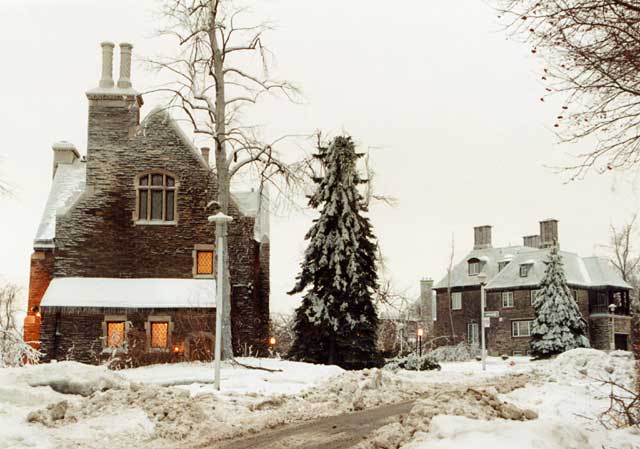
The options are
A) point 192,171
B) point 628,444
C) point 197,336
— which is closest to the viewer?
point 628,444

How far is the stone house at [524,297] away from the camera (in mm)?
58844

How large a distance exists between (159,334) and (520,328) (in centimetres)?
Answer: 3654

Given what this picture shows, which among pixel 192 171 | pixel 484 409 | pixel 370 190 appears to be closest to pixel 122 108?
pixel 192 171

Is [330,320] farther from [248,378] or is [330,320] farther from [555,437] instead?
[555,437]

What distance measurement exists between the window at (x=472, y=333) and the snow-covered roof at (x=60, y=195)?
1413 inches

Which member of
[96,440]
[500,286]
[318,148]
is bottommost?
[96,440]

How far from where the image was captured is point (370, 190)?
34.9m

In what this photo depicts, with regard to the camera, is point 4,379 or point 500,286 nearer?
point 4,379

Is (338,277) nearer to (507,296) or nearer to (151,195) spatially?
(151,195)

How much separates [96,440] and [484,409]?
5962 millimetres

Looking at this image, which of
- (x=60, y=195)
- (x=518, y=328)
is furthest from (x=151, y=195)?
(x=518, y=328)

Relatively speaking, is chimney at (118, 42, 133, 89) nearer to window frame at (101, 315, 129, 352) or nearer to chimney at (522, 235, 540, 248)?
window frame at (101, 315, 129, 352)

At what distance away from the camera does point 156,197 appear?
3120 cm

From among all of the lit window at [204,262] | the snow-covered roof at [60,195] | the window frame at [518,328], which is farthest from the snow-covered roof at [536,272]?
the snow-covered roof at [60,195]
